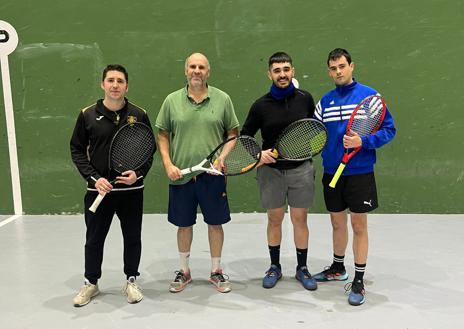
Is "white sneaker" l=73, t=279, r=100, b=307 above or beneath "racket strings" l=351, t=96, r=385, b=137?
beneath

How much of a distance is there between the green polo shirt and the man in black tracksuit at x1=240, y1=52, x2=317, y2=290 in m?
0.21

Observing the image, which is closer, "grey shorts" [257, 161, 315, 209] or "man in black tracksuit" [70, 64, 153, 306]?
"man in black tracksuit" [70, 64, 153, 306]

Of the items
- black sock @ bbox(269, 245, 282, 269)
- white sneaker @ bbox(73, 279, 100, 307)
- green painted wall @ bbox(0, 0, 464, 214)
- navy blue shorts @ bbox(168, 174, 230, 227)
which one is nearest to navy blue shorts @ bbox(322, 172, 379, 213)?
black sock @ bbox(269, 245, 282, 269)

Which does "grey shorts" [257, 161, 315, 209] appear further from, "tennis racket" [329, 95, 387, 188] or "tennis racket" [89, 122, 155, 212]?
"tennis racket" [89, 122, 155, 212]

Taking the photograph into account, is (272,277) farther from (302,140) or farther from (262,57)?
(262,57)

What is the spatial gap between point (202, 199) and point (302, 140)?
2.34ft

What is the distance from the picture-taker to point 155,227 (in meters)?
4.15

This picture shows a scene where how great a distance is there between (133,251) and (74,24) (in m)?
2.85

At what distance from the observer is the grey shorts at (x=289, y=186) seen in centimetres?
272

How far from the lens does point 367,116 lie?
2.48 metres

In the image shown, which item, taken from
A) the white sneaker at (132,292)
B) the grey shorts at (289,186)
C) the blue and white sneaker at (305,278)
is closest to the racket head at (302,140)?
the grey shorts at (289,186)

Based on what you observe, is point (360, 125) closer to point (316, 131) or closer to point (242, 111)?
point (316, 131)

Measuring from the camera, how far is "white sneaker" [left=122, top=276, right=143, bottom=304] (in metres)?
2.57

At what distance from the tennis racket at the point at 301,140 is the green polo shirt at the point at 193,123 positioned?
0.36 metres
